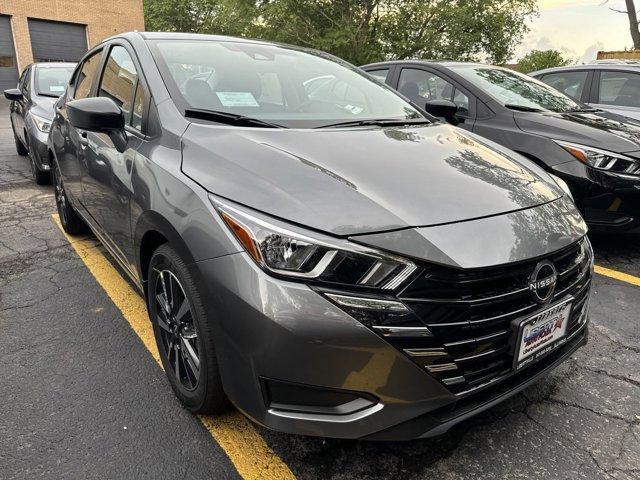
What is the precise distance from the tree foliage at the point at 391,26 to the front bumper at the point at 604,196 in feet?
66.5

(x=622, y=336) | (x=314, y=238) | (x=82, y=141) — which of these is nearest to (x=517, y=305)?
(x=314, y=238)

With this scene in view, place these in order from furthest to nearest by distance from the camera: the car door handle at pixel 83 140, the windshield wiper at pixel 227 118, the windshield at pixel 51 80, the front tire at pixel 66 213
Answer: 1. the windshield at pixel 51 80
2. the front tire at pixel 66 213
3. the car door handle at pixel 83 140
4. the windshield wiper at pixel 227 118

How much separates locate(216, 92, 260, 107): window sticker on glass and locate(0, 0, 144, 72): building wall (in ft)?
86.7

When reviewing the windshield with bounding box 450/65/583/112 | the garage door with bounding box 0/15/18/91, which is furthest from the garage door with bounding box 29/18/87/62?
the windshield with bounding box 450/65/583/112

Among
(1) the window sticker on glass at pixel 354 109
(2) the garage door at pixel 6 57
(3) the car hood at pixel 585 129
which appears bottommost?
(2) the garage door at pixel 6 57

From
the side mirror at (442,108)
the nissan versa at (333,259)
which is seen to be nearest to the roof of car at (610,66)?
the side mirror at (442,108)

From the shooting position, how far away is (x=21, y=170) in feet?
23.6

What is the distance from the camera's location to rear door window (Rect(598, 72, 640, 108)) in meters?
5.83

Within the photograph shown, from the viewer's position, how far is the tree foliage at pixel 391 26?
72.7ft

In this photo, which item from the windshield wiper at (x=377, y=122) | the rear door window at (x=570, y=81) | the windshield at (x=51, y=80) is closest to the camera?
the windshield wiper at (x=377, y=122)

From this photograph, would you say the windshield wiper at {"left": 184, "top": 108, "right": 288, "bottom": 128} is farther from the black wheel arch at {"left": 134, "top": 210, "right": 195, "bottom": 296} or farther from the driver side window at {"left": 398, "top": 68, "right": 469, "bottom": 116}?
the driver side window at {"left": 398, "top": 68, "right": 469, "bottom": 116}

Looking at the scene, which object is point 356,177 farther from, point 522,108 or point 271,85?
point 522,108

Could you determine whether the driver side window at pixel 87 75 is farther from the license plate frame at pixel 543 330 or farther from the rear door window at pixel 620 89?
the rear door window at pixel 620 89

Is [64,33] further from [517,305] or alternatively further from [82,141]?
[517,305]
